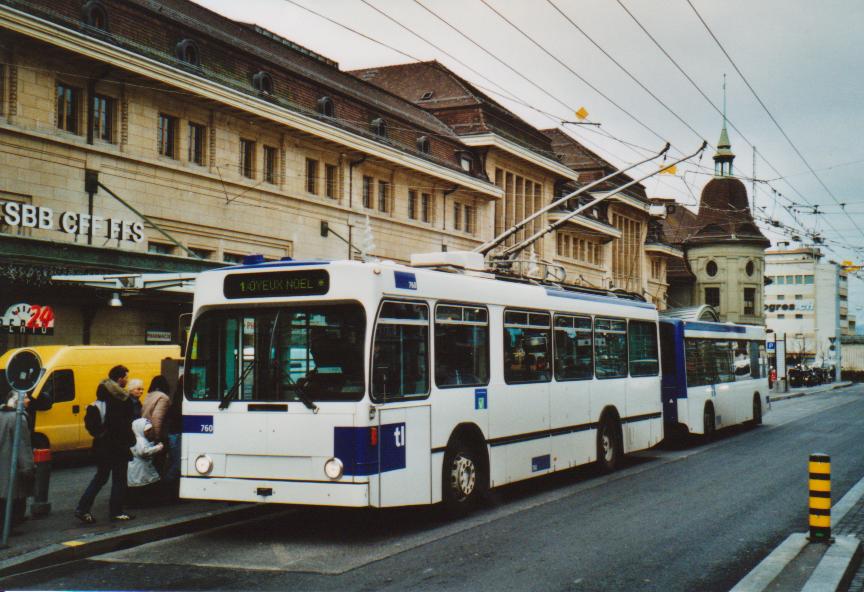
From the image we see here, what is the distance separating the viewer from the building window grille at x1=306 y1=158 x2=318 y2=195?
33.5 m

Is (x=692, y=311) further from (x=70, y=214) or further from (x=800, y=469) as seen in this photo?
(x=70, y=214)

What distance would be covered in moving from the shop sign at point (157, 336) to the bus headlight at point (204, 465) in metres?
17.0

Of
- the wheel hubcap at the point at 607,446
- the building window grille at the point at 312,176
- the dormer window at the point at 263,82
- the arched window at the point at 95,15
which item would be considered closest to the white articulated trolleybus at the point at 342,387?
the wheel hubcap at the point at 607,446

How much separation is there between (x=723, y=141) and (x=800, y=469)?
8768 centimetres

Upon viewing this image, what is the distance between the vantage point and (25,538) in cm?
1002

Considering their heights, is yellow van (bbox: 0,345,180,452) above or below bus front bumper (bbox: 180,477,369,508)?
above

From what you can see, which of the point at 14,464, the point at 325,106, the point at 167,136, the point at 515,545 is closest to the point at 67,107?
the point at 167,136

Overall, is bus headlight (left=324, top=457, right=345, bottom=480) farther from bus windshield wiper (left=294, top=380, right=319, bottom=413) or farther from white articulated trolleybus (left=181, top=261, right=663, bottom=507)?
bus windshield wiper (left=294, top=380, right=319, bottom=413)

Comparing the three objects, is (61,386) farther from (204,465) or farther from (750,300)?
(750,300)

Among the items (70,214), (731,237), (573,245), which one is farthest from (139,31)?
(731,237)

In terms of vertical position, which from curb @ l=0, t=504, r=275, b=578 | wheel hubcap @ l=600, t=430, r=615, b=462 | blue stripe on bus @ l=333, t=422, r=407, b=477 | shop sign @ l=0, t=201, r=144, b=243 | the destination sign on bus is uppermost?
shop sign @ l=0, t=201, r=144, b=243

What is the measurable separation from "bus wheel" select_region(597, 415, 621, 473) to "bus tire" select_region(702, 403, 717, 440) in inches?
239

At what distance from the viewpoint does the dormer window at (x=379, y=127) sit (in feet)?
119

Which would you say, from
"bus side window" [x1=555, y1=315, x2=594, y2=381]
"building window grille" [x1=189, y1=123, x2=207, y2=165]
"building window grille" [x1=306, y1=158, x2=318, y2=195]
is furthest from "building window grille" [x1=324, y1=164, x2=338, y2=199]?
"bus side window" [x1=555, y1=315, x2=594, y2=381]
